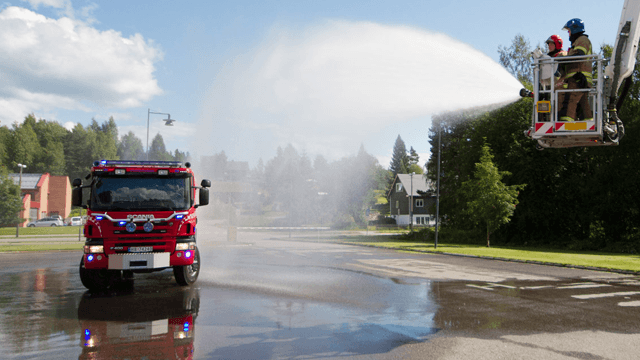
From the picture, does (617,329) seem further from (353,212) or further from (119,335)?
(353,212)

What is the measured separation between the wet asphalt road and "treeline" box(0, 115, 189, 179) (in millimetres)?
78067

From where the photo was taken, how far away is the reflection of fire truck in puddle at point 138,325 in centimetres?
611

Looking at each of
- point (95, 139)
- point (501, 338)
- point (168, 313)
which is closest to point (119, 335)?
point (168, 313)

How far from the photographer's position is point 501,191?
29844mm

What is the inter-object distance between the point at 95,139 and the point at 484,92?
114119 mm

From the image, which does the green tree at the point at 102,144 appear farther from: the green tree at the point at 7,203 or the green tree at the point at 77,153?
the green tree at the point at 7,203

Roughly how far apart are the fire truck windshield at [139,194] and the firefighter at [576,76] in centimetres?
824

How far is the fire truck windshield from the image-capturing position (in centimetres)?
1059

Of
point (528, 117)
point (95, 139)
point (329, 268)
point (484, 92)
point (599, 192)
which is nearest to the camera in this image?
point (484, 92)

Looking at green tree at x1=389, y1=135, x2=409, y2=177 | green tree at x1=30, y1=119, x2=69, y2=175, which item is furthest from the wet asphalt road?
green tree at x1=389, y1=135, x2=409, y2=177

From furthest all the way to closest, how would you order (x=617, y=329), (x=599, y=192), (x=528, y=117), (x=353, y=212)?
(x=353, y=212) < (x=528, y=117) < (x=599, y=192) < (x=617, y=329)

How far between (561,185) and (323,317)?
33.2m

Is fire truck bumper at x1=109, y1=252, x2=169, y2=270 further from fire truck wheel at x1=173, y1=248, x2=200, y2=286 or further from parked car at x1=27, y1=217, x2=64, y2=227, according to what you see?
parked car at x1=27, y1=217, x2=64, y2=227

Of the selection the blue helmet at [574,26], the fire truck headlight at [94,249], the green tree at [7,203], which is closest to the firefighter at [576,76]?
the blue helmet at [574,26]
